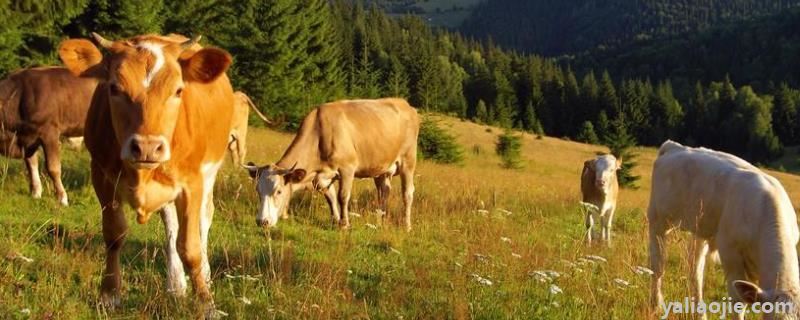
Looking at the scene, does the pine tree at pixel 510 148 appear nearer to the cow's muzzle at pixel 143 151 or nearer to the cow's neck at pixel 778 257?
the cow's neck at pixel 778 257

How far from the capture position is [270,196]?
9125 millimetres

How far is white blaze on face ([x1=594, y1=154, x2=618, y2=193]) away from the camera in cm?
1172

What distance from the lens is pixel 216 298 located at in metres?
5.20

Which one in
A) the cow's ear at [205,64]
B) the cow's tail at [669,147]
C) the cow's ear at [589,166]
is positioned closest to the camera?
the cow's ear at [205,64]

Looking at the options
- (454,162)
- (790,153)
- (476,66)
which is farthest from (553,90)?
(454,162)

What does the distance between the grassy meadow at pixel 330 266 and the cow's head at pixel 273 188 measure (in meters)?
0.26

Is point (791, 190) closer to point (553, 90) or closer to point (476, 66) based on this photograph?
point (553, 90)

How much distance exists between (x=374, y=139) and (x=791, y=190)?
132 feet

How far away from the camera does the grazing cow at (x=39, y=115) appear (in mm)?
9453

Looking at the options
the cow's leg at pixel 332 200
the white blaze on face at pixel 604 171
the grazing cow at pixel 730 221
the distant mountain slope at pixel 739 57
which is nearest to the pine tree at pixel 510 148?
the white blaze on face at pixel 604 171

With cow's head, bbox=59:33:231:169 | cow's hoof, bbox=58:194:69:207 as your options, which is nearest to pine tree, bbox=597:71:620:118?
cow's hoof, bbox=58:194:69:207

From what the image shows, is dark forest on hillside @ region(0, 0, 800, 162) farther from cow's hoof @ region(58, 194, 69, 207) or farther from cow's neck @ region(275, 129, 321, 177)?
cow's neck @ region(275, 129, 321, 177)

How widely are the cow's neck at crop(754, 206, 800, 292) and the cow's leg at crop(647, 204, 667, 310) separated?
1132 millimetres

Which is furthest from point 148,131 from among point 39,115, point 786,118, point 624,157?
point 786,118
